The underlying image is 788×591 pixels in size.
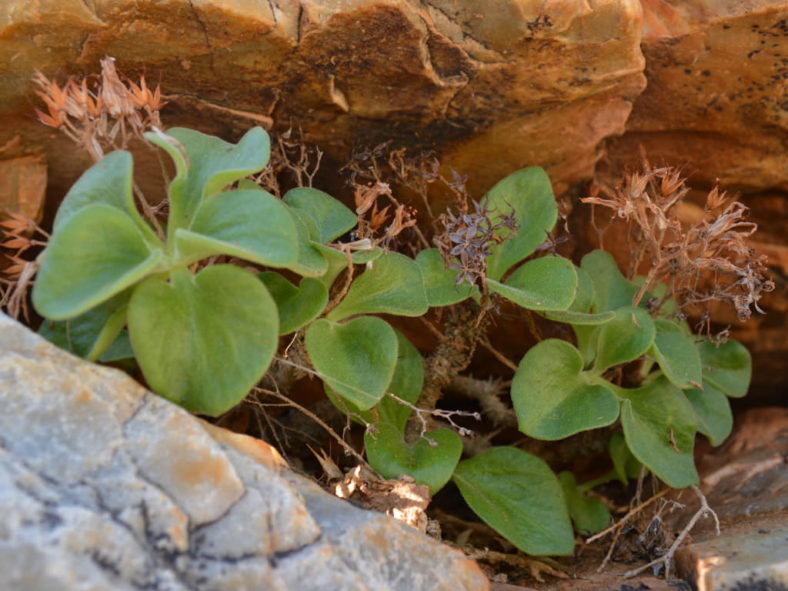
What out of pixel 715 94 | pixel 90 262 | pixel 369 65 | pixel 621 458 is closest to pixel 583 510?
pixel 621 458

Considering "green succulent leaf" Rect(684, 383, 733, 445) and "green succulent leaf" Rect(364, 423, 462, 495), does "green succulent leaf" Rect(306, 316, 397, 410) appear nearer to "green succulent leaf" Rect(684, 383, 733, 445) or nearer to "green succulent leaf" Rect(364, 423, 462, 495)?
"green succulent leaf" Rect(364, 423, 462, 495)

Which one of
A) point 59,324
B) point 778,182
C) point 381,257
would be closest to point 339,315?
point 381,257

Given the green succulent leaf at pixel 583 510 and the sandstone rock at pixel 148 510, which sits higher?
the sandstone rock at pixel 148 510

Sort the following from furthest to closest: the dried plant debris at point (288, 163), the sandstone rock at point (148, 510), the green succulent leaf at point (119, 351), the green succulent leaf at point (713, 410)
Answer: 1. the green succulent leaf at point (713, 410)
2. the dried plant debris at point (288, 163)
3. the green succulent leaf at point (119, 351)
4. the sandstone rock at point (148, 510)

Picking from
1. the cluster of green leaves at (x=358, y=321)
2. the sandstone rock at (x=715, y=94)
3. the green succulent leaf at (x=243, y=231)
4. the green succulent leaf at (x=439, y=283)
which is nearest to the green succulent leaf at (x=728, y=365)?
the cluster of green leaves at (x=358, y=321)

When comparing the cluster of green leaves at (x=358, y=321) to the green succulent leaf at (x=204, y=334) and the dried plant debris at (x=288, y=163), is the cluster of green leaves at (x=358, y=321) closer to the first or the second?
the green succulent leaf at (x=204, y=334)

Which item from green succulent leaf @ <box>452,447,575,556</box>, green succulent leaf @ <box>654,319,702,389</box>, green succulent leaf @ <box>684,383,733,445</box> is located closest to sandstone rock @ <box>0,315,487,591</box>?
green succulent leaf @ <box>452,447,575,556</box>

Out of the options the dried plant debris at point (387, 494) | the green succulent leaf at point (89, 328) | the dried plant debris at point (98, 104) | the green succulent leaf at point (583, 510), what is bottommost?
the green succulent leaf at point (583, 510)
